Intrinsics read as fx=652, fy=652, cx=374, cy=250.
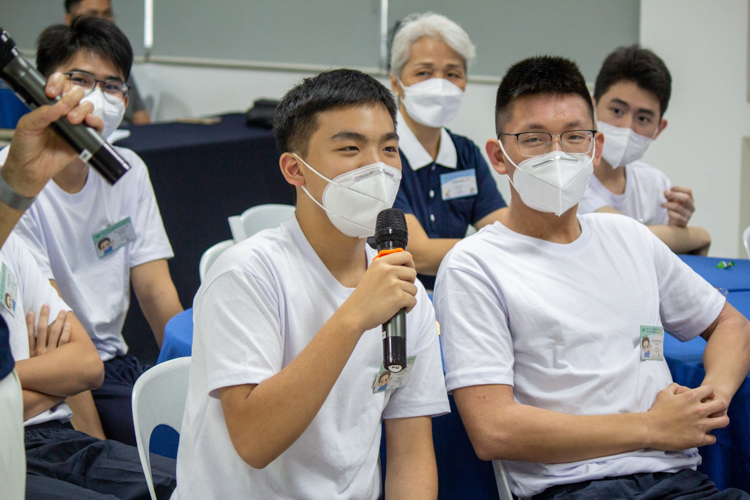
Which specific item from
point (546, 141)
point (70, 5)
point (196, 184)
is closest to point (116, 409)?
point (546, 141)

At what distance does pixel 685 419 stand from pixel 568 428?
0.88 ft

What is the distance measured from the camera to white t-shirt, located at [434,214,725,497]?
1397mm

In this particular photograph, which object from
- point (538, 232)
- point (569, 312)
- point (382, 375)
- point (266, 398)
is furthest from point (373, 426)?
point (538, 232)

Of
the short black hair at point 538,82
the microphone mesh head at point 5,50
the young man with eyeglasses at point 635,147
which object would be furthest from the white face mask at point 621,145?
the microphone mesh head at point 5,50

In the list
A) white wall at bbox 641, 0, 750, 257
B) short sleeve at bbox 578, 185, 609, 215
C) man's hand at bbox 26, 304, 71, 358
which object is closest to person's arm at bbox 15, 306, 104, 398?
man's hand at bbox 26, 304, 71, 358

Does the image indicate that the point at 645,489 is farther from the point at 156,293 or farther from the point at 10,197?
the point at 156,293

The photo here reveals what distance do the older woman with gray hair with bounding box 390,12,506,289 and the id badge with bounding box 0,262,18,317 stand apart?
1441 millimetres

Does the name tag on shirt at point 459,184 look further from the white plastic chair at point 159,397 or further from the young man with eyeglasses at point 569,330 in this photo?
the white plastic chair at point 159,397

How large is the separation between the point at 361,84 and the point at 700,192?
4.17 meters

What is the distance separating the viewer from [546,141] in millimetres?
1608

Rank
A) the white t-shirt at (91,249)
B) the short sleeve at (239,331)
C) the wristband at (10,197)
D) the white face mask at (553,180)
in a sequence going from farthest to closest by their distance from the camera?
the white t-shirt at (91,249)
the white face mask at (553,180)
the short sleeve at (239,331)
the wristband at (10,197)

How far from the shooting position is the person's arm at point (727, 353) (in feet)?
4.93

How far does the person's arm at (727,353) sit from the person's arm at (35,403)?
1.61m

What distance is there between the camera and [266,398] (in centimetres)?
114
